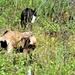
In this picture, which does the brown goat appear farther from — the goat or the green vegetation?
the goat

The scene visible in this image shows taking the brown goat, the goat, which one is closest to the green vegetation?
the brown goat

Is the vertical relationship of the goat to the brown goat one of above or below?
above

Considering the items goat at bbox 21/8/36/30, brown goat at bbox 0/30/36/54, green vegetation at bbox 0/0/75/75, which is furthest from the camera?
goat at bbox 21/8/36/30

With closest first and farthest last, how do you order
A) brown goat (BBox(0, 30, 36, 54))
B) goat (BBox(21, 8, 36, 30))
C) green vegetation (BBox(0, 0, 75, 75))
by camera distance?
1. green vegetation (BBox(0, 0, 75, 75))
2. brown goat (BBox(0, 30, 36, 54))
3. goat (BBox(21, 8, 36, 30))

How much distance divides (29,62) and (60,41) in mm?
1261

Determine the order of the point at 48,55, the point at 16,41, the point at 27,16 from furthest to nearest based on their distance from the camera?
the point at 27,16 < the point at 48,55 < the point at 16,41

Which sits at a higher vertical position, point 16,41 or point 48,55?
point 16,41

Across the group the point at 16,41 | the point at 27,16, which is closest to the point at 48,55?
the point at 16,41

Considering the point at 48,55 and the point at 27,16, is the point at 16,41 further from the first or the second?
the point at 27,16

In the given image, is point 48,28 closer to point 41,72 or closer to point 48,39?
point 48,39

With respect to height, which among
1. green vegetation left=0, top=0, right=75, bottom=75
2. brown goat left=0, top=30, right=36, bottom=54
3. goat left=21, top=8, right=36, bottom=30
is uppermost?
goat left=21, top=8, right=36, bottom=30

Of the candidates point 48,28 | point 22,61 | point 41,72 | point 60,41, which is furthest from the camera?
point 48,28

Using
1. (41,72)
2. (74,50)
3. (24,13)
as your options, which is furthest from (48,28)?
(41,72)

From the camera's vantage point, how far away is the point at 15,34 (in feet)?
16.4
